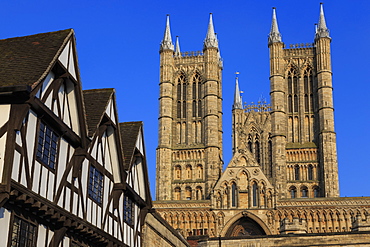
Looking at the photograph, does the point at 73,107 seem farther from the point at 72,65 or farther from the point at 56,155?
the point at 56,155

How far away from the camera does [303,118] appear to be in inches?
3083

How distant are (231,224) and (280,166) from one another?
14.7 m

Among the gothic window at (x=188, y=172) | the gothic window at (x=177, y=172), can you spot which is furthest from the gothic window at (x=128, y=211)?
the gothic window at (x=177, y=172)

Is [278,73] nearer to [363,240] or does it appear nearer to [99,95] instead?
[363,240]

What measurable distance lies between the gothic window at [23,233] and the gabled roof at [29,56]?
3336 millimetres

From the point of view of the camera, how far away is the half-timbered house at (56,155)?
1476 centimetres

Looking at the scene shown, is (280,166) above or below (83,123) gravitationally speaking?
above

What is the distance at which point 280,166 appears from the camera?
75125 millimetres

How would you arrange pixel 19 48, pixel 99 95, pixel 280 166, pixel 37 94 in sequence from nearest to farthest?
pixel 37 94 → pixel 19 48 → pixel 99 95 → pixel 280 166

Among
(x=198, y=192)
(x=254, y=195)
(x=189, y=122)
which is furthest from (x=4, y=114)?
(x=189, y=122)

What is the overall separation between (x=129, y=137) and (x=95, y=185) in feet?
15.8

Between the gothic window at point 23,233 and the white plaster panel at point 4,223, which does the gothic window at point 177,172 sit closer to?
the gothic window at point 23,233

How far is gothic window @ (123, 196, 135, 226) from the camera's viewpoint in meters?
22.8

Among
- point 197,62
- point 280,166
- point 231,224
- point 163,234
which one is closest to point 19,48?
point 163,234
